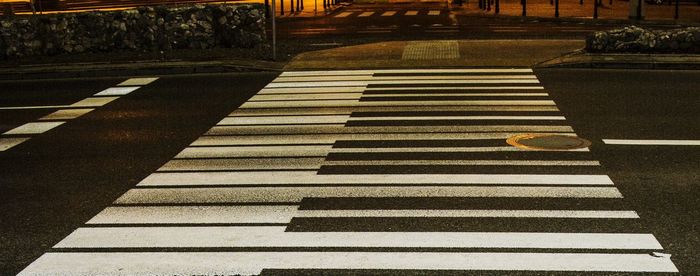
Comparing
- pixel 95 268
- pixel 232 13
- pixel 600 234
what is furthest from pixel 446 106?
pixel 232 13

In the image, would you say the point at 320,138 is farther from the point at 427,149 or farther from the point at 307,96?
the point at 307,96

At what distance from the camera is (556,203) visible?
766 cm

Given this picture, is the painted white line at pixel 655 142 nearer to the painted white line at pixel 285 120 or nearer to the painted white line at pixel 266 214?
the painted white line at pixel 266 214

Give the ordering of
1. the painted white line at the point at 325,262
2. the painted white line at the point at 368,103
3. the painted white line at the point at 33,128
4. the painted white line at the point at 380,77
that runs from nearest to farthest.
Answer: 1. the painted white line at the point at 325,262
2. the painted white line at the point at 33,128
3. the painted white line at the point at 368,103
4. the painted white line at the point at 380,77

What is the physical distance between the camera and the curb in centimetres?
1814

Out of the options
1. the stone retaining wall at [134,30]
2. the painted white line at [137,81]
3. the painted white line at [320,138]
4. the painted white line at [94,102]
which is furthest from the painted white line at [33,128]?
the stone retaining wall at [134,30]

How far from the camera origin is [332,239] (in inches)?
269

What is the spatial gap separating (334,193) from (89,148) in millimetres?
4063

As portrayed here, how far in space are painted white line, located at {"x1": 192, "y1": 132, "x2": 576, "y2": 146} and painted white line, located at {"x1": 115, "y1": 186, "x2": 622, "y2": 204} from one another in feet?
7.58

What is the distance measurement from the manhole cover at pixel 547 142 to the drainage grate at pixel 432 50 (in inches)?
328

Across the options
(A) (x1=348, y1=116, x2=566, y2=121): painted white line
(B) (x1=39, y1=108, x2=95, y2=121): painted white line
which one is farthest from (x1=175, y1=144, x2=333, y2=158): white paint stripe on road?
(B) (x1=39, y1=108, x2=95, y2=121): painted white line

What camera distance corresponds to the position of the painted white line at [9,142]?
11.1 metres

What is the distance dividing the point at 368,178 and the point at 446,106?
4.53 metres

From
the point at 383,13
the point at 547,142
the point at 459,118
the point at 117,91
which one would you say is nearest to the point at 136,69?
the point at 117,91
